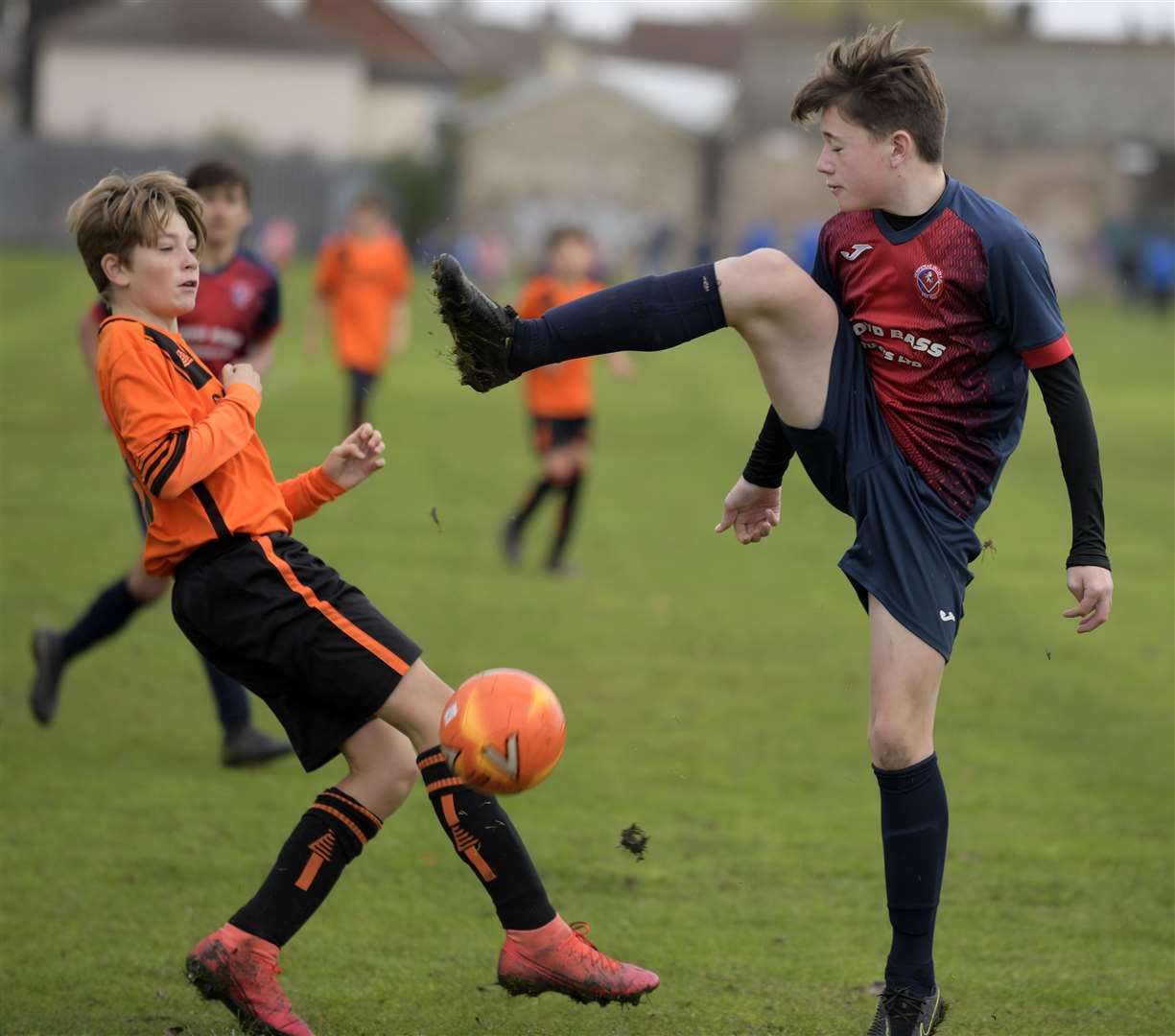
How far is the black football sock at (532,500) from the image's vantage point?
451 inches

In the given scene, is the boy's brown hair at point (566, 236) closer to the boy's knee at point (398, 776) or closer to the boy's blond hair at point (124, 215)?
the boy's blond hair at point (124, 215)

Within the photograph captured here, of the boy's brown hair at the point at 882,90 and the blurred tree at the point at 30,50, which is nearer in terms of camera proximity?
the boy's brown hair at the point at 882,90

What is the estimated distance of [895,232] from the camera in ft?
13.1

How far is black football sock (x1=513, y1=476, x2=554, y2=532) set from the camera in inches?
451

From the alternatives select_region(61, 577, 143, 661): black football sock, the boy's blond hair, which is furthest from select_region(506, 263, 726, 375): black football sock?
select_region(61, 577, 143, 661): black football sock

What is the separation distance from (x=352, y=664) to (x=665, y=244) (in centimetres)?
5528

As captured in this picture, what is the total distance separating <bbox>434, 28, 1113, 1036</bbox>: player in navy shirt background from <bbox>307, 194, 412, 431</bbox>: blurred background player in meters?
11.0

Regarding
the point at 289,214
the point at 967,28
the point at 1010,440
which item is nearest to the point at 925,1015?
the point at 1010,440

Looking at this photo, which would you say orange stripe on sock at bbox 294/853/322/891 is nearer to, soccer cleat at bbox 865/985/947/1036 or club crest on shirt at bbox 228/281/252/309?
soccer cleat at bbox 865/985/947/1036

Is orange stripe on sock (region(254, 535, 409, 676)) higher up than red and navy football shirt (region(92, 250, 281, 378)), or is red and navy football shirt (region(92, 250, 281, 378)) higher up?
red and navy football shirt (region(92, 250, 281, 378))

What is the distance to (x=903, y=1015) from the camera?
13.1 feet

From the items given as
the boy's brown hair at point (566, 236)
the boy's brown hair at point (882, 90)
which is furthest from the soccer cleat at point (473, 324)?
the boy's brown hair at point (566, 236)

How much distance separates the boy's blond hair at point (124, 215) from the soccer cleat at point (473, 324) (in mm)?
724

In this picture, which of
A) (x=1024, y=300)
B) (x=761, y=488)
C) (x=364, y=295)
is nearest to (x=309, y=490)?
(x=761, y=488)
